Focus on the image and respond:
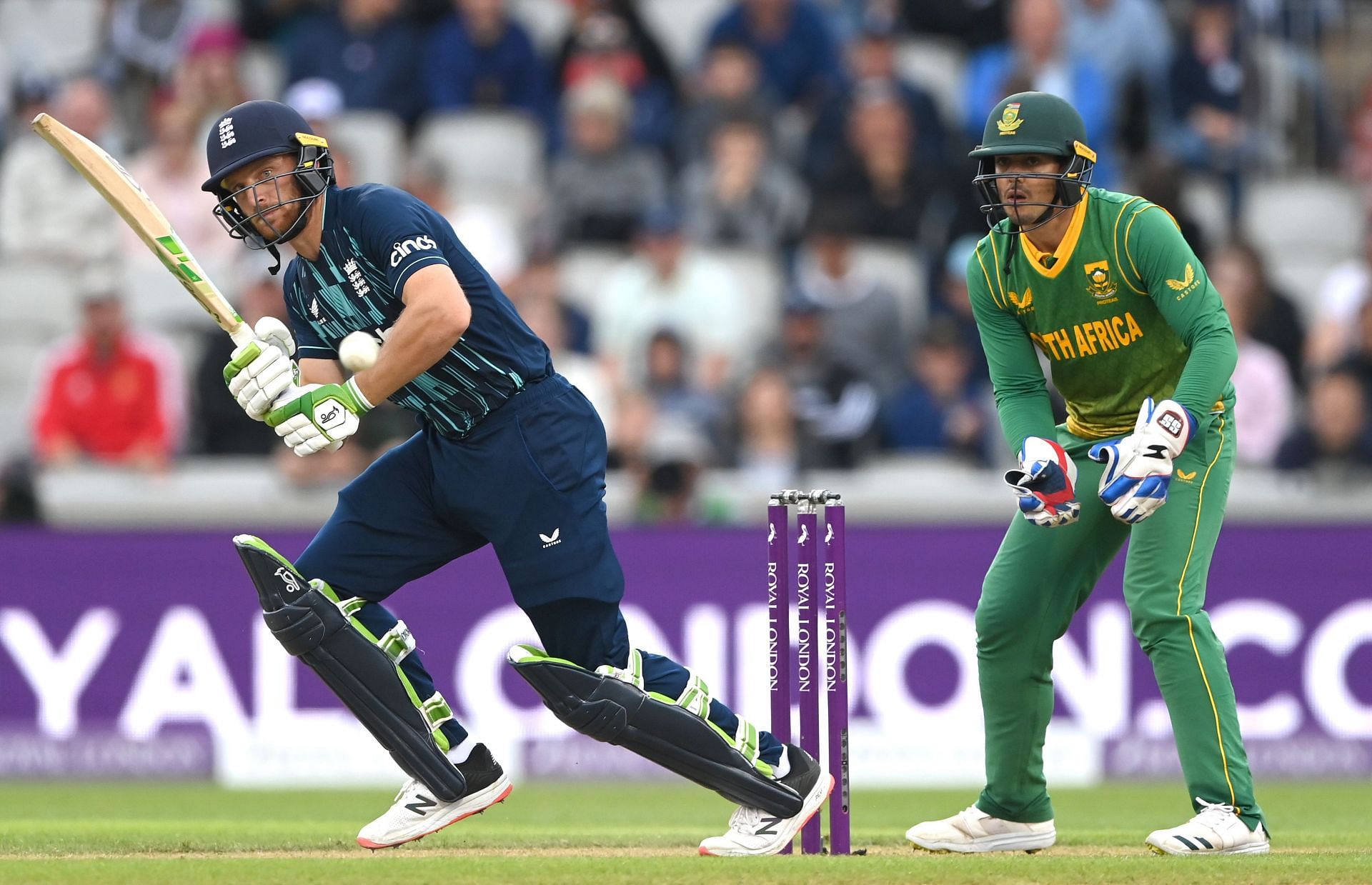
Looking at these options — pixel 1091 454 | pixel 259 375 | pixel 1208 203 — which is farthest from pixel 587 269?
pixel 1091 454

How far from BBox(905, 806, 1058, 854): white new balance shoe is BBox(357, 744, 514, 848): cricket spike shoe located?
134 centimetres

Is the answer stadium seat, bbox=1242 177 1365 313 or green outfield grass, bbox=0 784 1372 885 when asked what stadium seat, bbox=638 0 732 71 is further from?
green outfield grass, bbox=0 784 1372 885

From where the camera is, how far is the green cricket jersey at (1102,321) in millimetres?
5406

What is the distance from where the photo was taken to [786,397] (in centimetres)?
1060

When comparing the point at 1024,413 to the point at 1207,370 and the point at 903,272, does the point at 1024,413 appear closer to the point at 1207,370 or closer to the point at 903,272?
the point at 1207,370

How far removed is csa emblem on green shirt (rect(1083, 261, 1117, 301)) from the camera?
5574 millimetres

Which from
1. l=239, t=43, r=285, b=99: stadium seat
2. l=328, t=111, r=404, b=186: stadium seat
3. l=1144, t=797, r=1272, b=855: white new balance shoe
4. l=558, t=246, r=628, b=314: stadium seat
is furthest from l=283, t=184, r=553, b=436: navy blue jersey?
l=239, t=43, r=285, b=99: stadium seat

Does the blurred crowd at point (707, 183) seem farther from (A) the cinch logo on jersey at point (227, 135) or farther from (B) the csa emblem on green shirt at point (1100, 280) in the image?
(A) the cinch logo on jersey at point (227, 135)

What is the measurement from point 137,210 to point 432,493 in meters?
1.22

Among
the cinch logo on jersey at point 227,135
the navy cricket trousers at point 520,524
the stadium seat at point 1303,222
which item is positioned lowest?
the navy cricket trousers at point 520,524

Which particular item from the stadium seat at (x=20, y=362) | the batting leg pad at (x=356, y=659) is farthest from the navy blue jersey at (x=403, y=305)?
the stadium seat at (x=20, y=362)

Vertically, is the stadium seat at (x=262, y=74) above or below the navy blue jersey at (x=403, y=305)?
above

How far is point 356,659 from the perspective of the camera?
561 centimetres

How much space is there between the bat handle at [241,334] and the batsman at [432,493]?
1.2 inches
